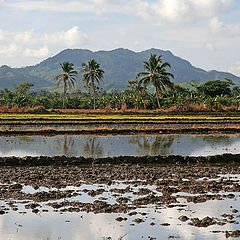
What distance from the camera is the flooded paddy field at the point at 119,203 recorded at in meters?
7.55

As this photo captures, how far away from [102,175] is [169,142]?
32.3 feet

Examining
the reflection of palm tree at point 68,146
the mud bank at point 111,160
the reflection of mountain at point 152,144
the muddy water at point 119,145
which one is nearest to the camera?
the mud bank at point 111,160

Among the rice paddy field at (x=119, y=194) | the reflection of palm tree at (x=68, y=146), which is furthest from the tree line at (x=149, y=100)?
the rice paddy field at (x=119, y=194)

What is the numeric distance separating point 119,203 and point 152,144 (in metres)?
11.7

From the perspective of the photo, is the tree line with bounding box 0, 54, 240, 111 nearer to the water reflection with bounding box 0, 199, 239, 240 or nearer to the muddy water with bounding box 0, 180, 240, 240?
the muddy water with bounding box 0, 180, 240, 240

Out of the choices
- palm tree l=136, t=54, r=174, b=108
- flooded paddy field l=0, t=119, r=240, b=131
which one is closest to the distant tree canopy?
palm tree l=136, t=54, r=174, b=108

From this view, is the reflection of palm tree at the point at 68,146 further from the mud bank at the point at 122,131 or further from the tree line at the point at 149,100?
the tree line at the point at 149,100

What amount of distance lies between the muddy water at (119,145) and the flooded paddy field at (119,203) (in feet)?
13.3

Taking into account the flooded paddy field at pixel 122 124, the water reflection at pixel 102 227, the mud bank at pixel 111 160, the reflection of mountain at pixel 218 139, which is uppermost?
the flooded paddy field at pixel 122 124

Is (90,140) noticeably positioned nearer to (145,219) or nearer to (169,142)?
(169,142)

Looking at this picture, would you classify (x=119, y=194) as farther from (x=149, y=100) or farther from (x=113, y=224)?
(x=149, y=100)

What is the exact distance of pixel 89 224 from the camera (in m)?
7.88

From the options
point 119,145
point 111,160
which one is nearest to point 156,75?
point 119,145

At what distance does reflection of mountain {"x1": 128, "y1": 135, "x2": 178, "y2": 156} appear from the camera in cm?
1803
